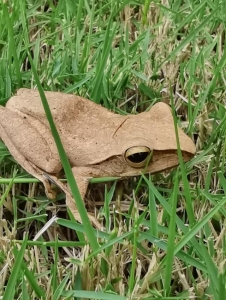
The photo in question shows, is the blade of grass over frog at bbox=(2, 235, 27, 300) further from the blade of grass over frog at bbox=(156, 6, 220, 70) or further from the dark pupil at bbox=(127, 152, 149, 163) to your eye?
the blade of grass over frog at bbox=(156, 6, 220, 70)

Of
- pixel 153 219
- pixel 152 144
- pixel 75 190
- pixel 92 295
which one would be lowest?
pixel 92 295

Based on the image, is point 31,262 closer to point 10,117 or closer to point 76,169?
point 76,169

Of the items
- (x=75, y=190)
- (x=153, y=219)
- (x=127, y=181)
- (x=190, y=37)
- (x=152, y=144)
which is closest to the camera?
(x=75, y=190)

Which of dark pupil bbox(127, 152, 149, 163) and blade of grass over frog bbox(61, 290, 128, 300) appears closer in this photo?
blade of grass over frog bbox(61, 290, 128, 300)

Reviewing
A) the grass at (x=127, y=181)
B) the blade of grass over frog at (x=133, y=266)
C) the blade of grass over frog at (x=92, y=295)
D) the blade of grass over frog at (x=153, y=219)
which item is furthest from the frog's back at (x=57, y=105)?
the blade of grass over frog at (x=92, y=295)

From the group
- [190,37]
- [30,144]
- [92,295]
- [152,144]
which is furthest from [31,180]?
[190,37]

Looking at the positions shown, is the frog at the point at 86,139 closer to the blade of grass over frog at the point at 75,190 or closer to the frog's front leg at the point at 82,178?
the frog's front leg at the point at 82,178

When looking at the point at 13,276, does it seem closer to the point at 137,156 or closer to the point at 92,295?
the point at 92,295

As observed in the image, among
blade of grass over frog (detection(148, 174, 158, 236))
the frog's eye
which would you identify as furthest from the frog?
blade of grass over frog (detection(148, 174, 158, 236))

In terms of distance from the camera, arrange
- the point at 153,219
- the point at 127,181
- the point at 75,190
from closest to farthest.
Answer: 1. the point at 75,190
2. the point at 153,219
3. the point at 127,181

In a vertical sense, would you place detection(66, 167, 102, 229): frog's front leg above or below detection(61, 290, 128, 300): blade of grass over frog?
above
